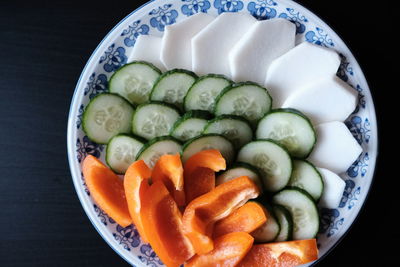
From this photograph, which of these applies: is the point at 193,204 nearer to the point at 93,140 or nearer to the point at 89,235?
the point at 93,140

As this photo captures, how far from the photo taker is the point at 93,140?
2199 mm

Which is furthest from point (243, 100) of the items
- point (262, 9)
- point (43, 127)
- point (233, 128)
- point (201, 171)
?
point (43, 127)

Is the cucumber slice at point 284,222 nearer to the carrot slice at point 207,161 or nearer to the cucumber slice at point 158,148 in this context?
the carrot slice at point 207,161

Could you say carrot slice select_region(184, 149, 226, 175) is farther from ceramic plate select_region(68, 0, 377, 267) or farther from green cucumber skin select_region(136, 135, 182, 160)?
ceramic plate select_region(68, 0, 377, 267)

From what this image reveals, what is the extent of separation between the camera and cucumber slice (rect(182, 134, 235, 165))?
197 centimetres

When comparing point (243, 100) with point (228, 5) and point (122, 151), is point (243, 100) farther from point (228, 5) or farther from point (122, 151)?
point (122, 151)

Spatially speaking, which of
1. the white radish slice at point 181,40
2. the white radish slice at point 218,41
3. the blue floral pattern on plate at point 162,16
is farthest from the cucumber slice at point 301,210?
the blue floral pattern on plate at point 162,16

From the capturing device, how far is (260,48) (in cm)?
211

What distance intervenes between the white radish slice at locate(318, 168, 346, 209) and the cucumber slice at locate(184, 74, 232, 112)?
0.60m

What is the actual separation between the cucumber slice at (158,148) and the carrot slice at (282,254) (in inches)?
22.9

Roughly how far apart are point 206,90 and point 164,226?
65 cm

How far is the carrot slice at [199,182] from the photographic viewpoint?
6.61 ft

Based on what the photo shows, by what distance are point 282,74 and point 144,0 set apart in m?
0.87

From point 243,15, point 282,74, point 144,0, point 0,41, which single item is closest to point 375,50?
point 282,74
